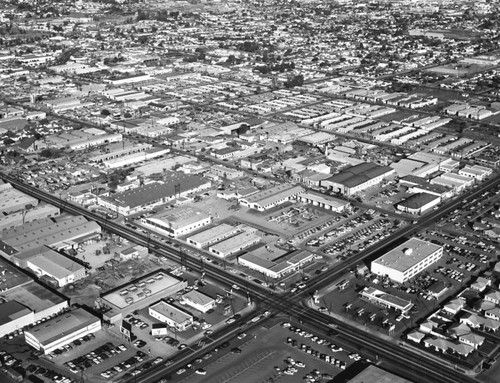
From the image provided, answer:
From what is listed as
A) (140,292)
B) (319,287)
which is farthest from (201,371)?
(319,287)

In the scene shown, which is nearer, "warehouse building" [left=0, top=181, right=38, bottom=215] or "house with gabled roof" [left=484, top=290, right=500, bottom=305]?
"house with gabled roof" [left=484, top=290, right=500, bottom=305]

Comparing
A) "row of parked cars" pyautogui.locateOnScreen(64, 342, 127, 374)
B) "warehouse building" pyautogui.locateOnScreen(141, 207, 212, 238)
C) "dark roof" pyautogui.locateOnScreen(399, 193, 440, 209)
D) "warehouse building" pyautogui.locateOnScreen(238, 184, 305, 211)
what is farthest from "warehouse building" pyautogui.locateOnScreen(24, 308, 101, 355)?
"dark roof" pyautogui.locateOnScreen(399, 193, 440, 209)

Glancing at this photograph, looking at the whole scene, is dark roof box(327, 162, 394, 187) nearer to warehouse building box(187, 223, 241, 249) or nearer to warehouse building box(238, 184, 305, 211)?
warehouse building box(238, 184, 305, 211)

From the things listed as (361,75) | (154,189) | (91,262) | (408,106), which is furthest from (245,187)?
(361,75)

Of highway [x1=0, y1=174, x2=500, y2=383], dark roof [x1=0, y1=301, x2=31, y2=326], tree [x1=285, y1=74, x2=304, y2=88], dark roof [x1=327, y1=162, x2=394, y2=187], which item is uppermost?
tree [x1=285, y1=74, x2=304, y2=88]

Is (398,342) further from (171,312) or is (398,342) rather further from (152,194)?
(152,194)

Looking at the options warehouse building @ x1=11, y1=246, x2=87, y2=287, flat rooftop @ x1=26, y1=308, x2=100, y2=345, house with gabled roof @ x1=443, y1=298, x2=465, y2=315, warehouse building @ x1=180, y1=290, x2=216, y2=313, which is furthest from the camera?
warehouse building @ x1=11, y1=246, x2=87, y2=287

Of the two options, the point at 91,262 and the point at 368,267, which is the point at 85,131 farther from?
the point at 368,267
